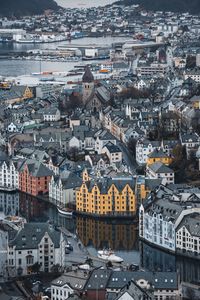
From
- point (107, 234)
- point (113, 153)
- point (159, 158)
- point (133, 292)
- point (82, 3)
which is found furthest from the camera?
point (82, 3)

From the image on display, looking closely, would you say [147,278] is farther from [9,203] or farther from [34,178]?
[34,178]

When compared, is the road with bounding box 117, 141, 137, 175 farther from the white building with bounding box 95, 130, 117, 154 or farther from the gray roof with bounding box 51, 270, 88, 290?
the gray roof with bounding box 51, 270, 88, 290

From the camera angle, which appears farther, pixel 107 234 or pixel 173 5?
pixel 173 5

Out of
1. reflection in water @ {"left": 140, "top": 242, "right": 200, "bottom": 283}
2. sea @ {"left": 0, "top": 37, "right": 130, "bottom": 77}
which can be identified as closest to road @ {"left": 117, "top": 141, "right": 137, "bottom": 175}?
reflection in water @ {"left": 140, "top": 242, "right": 200, "bottom": 283}

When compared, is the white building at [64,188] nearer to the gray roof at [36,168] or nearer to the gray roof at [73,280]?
the gray roof at [36,168]

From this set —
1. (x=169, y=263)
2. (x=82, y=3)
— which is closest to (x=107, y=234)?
(x=169, y=263)

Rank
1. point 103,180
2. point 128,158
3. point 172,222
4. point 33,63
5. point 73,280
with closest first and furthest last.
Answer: point 73,280
point 172,222
point 103,180
point 128,158
point 33,63

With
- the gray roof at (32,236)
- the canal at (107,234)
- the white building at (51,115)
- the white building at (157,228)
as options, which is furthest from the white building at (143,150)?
the gray roof at (32,236)

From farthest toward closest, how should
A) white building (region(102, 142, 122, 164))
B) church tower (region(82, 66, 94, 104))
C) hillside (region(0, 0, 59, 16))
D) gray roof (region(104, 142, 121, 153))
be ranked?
hillside (region(0, 0, 59, 16)) < church tower (region(82, 66, 94, 104)) < gray roof (region(104, 142, 121, 153)) < white building (region(102, 142, 122, 164))
